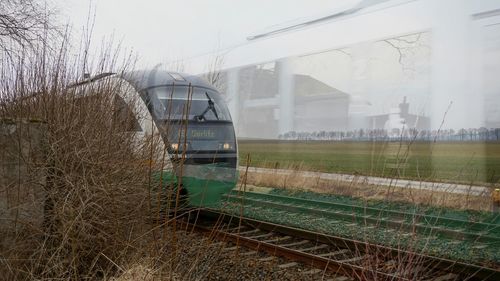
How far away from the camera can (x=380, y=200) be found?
9.10 meters

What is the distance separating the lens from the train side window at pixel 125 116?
4.89 meters

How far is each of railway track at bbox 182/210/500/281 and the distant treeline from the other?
1.81 metres

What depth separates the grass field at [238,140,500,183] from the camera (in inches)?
270

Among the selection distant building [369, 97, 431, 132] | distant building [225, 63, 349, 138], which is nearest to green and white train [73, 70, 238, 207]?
distant building [225, 63, 349, 138]

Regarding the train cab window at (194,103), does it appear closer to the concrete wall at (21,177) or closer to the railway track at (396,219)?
the railway track at (396,219)

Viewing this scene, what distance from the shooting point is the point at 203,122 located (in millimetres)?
7879

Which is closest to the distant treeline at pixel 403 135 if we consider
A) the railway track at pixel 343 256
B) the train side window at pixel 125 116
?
the railway track at pixel 343 256

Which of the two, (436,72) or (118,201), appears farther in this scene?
(436,72)

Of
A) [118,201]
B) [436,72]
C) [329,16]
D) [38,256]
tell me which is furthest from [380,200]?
[38,256]

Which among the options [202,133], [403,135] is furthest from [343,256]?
[202,133]

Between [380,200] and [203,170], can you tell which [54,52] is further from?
[380,200]

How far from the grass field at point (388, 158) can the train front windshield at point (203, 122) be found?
1467 millimetres

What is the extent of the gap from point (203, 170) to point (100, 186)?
3.34 meters

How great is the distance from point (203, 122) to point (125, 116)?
9.38 feet
